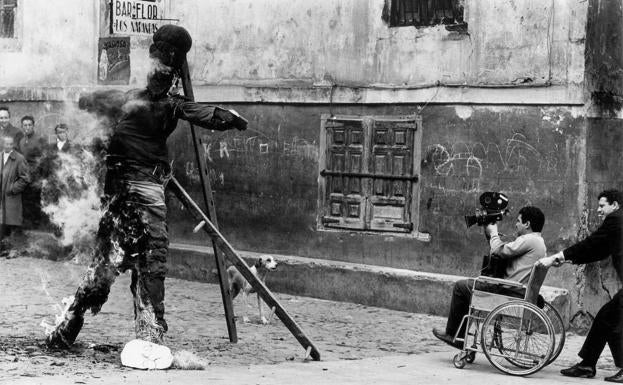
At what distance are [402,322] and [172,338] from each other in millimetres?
2727

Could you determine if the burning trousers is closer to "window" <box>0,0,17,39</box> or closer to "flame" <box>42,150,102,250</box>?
"flame" <box>42,150,102,250</box>

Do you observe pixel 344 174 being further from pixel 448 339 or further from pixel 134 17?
pixel 448 339

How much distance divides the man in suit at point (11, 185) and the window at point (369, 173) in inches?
190

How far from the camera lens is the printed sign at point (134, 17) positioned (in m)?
12.4

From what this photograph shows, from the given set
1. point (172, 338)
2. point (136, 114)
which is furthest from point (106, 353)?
point (136, 114)

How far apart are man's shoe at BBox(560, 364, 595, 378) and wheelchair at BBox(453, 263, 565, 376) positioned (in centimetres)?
20

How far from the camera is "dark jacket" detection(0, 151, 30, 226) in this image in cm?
1548

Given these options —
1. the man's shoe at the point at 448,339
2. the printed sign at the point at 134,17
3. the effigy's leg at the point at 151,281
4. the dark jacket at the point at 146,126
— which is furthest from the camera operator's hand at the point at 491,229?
the printed sign at the point at 134,17

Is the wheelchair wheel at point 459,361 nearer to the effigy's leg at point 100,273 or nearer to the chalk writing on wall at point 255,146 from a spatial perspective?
the effigy's leg at point 100,273

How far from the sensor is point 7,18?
16.7m

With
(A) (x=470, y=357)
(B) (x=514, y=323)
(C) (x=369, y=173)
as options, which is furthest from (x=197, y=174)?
(B) (x=514, y=323)

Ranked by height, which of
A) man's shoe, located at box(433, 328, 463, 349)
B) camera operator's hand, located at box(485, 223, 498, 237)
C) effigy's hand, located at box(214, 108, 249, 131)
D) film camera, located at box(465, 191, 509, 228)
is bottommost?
man's shoe, located at box(433, 328, 463, 349)

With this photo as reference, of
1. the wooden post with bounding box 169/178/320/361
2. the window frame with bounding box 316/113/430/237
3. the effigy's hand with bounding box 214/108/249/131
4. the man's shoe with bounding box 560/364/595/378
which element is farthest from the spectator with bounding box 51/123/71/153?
the man's shoe with bounding box 560/364/595/378

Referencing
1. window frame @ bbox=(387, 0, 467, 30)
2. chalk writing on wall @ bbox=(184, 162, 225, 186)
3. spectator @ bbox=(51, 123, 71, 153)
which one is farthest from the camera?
spectator @ bbox=(51, 123, 71, 153)
